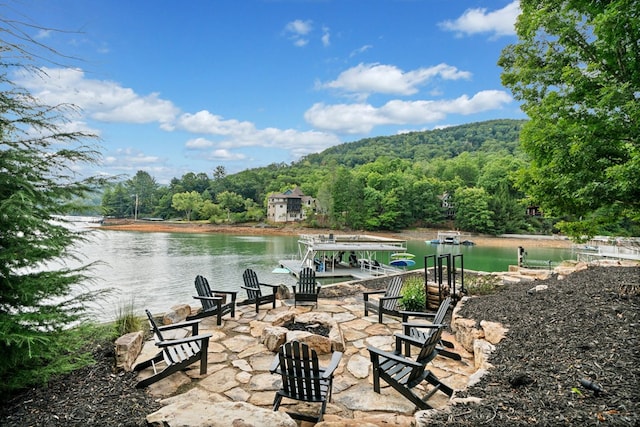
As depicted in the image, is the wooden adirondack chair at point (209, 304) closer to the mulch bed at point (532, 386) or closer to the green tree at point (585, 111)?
the mulch bed at point (532, 386)

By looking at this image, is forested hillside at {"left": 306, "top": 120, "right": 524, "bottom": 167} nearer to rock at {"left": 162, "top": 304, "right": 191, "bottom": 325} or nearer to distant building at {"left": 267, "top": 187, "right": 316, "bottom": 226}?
distant building at {"left": 267, "top": 187, "right": 316, "bottom": 226}

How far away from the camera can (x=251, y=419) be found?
6.34 ft

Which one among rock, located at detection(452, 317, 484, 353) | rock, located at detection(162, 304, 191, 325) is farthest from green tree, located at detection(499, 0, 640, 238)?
rock, located at detection(162, 304, 191, 325)

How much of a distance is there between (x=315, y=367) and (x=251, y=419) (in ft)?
1.97

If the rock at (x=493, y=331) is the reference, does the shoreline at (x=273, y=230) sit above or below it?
below

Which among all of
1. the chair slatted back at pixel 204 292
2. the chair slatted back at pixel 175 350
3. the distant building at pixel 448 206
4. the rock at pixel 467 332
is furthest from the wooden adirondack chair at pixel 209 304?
the distant building at pixel 448 206

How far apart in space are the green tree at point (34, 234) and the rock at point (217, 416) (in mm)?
967

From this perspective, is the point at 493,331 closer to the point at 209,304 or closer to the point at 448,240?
the point at 209,304

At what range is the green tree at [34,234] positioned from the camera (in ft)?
6.91

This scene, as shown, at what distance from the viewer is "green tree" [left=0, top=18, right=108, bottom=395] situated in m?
2.11

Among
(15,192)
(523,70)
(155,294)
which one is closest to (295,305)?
(15,192)

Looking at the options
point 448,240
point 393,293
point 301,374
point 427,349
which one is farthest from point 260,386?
point 448,240

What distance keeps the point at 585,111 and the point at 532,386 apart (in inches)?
157

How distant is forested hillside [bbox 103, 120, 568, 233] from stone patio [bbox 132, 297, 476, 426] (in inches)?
1321
